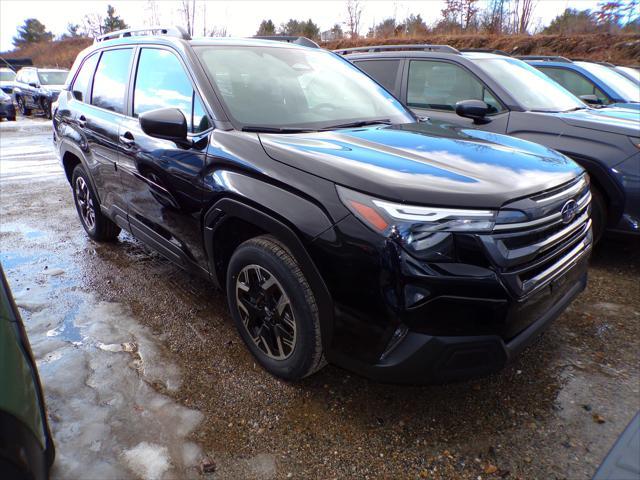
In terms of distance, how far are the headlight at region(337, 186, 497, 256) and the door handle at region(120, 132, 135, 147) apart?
6.77 ft

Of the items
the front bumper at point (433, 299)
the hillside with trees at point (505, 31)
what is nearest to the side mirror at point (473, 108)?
the front bumper at point (433, 299)

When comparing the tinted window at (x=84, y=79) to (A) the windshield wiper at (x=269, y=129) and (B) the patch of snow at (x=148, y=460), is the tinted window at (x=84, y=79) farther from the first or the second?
(B) the patch of snow at (x=148, y=460)

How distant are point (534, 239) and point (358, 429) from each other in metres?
1.18

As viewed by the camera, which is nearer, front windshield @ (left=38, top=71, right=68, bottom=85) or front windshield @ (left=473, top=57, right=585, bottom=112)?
front windshield @ (left=473, top=57, right=585, bottom=112)

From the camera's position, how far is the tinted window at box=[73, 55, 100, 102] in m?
4.13

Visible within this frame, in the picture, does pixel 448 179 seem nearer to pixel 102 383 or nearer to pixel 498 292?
pixel 498 292

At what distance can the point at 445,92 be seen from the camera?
15.8 ft

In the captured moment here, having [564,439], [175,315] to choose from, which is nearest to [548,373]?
[564,439]

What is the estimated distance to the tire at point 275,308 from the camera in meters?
2.10

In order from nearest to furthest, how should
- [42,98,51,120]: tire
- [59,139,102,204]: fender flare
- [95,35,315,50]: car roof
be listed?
[95,35,315,50]: car roof
[59,139,102,204]: fender flare
[42,98,51,120]: tire

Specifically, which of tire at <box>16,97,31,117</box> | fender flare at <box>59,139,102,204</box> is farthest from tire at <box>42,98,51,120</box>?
fender flare at <box>59,139,102,204</box>

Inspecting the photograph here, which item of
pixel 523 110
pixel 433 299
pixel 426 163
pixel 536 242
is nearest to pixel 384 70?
pixel 523 110

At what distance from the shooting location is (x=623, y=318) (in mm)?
3119

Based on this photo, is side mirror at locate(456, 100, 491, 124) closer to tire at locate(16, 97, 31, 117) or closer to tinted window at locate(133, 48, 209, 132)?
tinted window at locate(133, 48, 209, 132)
